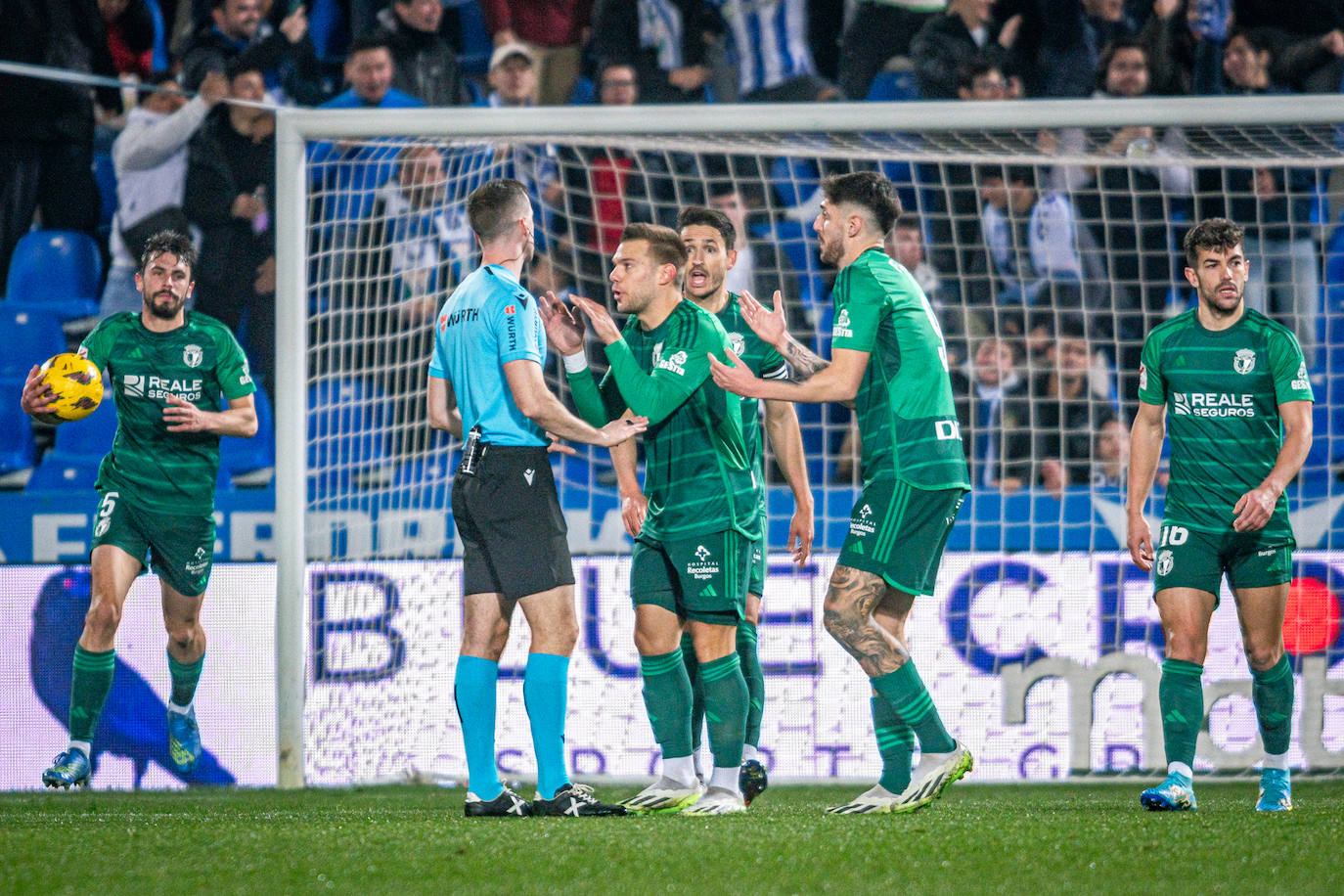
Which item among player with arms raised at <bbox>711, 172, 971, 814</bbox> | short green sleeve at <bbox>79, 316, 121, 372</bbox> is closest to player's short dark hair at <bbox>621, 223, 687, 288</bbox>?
player with arms raised at <bbox>711, 172, 971, 814</bbox>

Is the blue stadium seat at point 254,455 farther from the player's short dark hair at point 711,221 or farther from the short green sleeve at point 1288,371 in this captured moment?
the short green sleeve at point 1288,371

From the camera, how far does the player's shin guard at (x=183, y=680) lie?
6625mm

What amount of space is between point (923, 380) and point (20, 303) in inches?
276

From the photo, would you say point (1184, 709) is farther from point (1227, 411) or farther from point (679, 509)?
point (679, 509)

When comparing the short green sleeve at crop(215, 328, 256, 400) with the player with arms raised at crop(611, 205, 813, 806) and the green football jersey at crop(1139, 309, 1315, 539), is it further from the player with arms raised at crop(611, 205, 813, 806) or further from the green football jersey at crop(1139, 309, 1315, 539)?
the green football jersey at crop(1139, 309, 1315, 539)

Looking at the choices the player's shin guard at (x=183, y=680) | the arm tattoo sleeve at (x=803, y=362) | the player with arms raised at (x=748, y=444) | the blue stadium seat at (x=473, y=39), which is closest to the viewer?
the arm tattoo sleeve at (x=803, y=362)

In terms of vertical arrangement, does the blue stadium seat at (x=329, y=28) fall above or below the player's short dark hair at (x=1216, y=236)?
above

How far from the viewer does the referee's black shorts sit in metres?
4.69

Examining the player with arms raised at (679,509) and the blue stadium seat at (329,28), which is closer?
the player with arms raised at (679,509)

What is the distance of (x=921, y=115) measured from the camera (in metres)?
6.34

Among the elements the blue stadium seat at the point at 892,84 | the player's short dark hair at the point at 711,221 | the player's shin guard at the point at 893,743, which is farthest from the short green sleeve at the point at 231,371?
the blue stadium seat at the point at 892,84

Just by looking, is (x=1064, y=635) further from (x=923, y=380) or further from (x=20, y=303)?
(x=20, y=303)

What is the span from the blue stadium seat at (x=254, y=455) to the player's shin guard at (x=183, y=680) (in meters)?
2.45

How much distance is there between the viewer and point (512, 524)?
185 inches
